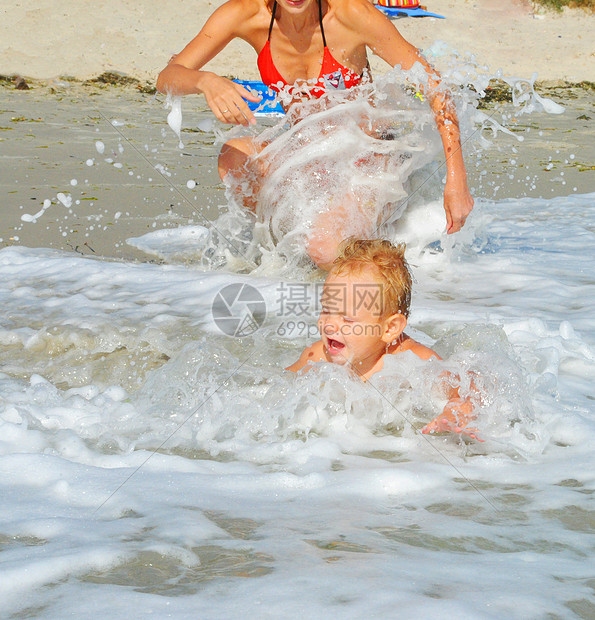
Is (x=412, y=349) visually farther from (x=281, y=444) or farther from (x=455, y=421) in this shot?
(x=281, y=444)

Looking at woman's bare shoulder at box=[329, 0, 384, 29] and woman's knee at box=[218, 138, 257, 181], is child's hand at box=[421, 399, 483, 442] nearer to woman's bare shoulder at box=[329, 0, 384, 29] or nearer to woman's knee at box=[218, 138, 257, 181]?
woman's knee at box=[218, 138, 257, 181]

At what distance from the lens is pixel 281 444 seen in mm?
2441

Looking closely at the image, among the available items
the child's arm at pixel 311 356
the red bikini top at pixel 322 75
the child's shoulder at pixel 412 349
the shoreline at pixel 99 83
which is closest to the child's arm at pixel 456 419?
the child's shoulder at pixel 412 349

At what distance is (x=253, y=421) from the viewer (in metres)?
2.57

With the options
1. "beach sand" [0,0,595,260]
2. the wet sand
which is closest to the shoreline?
"beach sand" [0,0,595,260]

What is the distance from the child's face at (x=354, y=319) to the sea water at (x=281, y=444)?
0.38ft

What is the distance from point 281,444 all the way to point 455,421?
0.57 metres

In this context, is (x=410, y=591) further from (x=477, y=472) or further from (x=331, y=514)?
(x=477, y=472)

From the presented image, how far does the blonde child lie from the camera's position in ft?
8.98

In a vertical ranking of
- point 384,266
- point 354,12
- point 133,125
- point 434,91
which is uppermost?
point 354,12

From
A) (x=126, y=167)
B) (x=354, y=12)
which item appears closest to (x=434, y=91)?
(x=354, y=12)

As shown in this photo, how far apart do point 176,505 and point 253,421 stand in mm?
605

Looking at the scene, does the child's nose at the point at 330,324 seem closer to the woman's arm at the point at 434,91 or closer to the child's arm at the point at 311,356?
the child's arm at the point at 311,356

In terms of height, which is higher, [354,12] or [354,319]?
[354,12]
